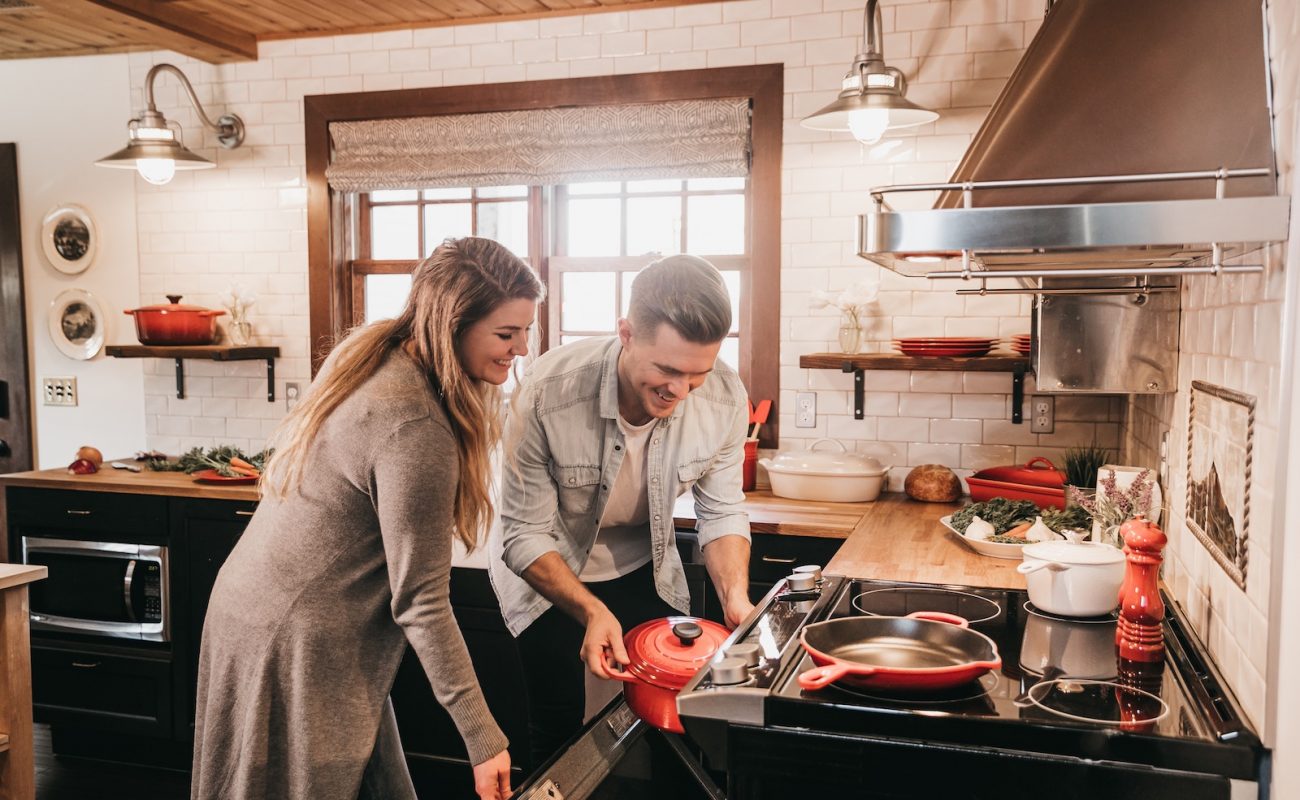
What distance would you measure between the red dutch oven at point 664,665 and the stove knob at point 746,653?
7cm

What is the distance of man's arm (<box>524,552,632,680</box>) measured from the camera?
1.88 m

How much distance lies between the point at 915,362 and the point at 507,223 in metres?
1.84

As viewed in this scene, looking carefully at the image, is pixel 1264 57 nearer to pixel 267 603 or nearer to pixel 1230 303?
pixel 1230 303

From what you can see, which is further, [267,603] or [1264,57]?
[267,603]

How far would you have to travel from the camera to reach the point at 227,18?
4.12m

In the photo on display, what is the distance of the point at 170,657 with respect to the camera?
3.73 m

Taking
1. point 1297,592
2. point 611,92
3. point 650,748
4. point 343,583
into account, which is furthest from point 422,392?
point 611,92

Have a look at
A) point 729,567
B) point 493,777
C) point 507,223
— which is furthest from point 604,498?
point 507,223

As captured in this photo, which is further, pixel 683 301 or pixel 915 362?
pixel 915 362

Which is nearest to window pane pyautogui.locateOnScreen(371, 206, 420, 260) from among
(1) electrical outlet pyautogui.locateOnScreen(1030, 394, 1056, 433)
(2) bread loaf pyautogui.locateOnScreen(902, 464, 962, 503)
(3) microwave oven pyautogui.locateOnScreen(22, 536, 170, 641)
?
(3) microwave oven pyautogui.locateOnScreen(22, 536, 170, 641)

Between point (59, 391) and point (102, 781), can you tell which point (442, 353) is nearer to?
point (102, 781)

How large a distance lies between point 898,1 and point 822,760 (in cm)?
295

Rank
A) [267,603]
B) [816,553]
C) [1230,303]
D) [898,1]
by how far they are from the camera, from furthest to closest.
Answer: [898,1]
[816,553]
[267,603]
[1230,303]

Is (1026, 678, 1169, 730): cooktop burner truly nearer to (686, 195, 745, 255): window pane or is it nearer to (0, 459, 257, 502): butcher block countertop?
(686, 195, 745, 255): window pane
